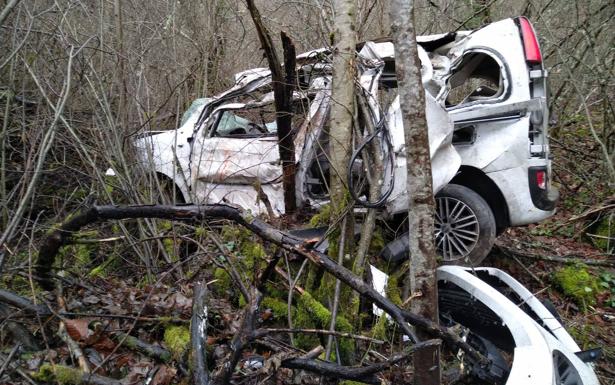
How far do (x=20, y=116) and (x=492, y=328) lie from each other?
4.49 meters

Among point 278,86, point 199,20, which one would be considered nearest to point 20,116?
point 278,86

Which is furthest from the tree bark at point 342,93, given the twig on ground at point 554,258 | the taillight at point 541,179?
the twig on ground at point 554,258

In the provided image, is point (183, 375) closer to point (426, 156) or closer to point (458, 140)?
point (426, 156)

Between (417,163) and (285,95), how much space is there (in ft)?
6.36

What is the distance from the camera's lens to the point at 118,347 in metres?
2.51

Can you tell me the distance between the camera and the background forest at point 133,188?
284 cm

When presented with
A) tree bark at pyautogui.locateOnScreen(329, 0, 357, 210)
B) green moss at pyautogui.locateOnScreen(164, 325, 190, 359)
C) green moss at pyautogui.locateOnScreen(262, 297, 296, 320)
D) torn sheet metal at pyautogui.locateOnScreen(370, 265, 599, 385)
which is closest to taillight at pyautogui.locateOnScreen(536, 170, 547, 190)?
torn sheet metal at pyautogui.locateOnScreen(370, 265, 599, 385)

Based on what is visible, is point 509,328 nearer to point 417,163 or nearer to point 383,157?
point 417,163

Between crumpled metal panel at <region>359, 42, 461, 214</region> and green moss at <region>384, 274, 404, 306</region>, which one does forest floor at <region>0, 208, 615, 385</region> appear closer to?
green moss at <region>384, 274, 404, 306</region>

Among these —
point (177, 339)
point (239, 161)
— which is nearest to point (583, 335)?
point (177, 339)

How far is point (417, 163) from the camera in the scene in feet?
9.15

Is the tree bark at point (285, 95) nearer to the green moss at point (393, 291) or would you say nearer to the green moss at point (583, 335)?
the green moss at point (393, 291)

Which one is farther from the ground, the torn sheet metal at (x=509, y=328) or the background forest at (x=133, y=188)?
the background forest at (x=133, y=188)

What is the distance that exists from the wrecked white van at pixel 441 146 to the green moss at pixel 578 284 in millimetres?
952
